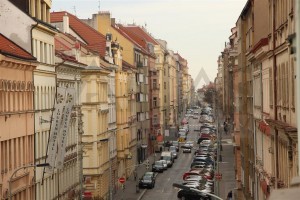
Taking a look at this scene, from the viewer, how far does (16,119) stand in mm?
41156

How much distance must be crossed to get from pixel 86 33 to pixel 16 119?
46.0 metres

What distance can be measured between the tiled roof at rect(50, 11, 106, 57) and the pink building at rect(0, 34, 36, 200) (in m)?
37.3

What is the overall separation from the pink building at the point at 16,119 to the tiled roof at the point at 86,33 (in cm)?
3735

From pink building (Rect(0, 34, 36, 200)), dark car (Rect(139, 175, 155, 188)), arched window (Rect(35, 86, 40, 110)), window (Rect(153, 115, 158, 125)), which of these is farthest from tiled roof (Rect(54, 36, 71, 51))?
window (Rect(153, 115, 158, 125))

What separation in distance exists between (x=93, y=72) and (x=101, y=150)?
8.02m

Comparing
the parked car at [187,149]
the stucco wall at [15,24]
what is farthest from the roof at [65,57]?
the parked car at [187,149]

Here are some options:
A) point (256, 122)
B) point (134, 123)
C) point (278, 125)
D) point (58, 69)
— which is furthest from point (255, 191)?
point (134, 123)

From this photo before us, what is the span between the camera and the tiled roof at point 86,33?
3273 inches

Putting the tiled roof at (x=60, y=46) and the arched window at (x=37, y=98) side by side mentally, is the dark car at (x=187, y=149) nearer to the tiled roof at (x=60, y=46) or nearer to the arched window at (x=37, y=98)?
the tiled roof at (x=60, y=46)

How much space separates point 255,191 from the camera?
157 feet

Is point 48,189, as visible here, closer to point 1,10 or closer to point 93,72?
point 1,10

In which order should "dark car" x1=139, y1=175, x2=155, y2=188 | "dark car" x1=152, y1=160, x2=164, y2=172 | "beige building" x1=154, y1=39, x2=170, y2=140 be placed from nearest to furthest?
"dark car" x1=139, y1=175, x2=155, y2=188 → "dark car" x1=152, y1=160, x2=164, y2=172 → "beige building" x1=154, y1=39, x2=170, y2=140

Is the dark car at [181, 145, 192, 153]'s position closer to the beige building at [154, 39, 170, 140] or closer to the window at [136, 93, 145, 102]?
the window at [136, 93, 145, 102]

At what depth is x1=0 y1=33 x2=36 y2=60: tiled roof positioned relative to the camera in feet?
127
